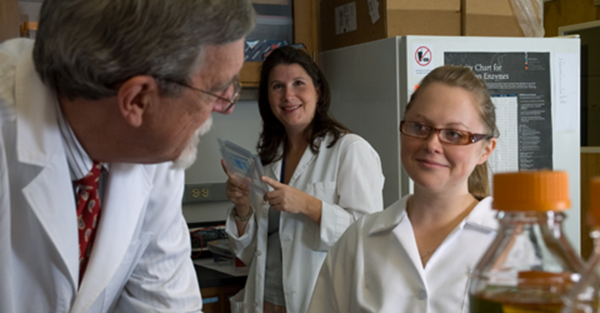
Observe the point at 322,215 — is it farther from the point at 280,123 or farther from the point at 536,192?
the point at 536,192

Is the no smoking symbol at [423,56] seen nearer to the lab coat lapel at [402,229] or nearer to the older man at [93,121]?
the lab coat lapel at [402,229]

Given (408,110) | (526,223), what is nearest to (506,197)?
(526,223)

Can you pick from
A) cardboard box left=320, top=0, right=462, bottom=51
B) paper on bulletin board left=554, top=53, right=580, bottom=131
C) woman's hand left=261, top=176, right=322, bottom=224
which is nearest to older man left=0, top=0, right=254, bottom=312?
woman's hand left=261, top=176, right=322, bottom=224

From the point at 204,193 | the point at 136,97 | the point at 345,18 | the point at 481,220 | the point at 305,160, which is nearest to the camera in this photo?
the point at 136,97

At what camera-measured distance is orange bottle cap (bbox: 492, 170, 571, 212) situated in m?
0.37

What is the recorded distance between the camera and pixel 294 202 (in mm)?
2127

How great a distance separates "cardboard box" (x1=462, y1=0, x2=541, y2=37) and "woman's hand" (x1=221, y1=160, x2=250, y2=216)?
1172 mm

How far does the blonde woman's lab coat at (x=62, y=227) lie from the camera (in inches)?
38.1

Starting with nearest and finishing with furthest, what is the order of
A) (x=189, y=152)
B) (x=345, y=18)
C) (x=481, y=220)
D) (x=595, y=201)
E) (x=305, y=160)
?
1. (x=595, y=201)
2. (x=189, y=152)
3. (x=481, y=220)
4. (x=305, y=160)
5. (x=345, y=18)

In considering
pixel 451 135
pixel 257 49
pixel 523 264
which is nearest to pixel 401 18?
pixel 257 49

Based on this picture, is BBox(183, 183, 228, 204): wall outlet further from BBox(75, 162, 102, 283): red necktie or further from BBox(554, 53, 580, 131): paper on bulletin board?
BBox(75, 162, 102, 283): red necktie

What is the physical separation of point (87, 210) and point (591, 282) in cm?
94

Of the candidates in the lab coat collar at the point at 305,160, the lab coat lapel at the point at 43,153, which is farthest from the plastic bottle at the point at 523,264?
the lab coat collar at the point at 305,160

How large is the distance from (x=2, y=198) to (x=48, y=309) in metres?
0.24
